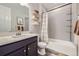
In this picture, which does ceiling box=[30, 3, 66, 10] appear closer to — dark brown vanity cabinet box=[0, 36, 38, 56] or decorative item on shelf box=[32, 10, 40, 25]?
decorative item on shelf box=[32, 10, 40, 25]

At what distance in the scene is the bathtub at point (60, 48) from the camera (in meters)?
1.54

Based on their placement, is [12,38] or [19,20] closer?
[12,38]

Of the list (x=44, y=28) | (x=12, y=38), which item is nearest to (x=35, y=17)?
(x=44, y=28)

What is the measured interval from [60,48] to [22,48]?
542mm

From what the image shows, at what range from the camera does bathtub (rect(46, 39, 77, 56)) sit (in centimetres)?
154

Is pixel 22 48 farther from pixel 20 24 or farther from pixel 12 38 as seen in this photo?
pixel 20 24

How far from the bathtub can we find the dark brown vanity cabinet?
213mm

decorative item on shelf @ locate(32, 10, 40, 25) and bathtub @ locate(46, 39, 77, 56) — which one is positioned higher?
decorative item on shelf @ locate(32, 10, 40, 25)

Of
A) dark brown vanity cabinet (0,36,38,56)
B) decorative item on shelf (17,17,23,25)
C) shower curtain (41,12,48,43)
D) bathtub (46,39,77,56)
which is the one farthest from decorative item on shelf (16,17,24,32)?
bathtub (46,39,77,56)

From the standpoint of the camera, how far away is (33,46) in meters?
1.63

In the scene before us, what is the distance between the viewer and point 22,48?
62.1 inches

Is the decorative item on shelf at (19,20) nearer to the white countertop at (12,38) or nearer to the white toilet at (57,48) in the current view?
the white countertop at (12,38)

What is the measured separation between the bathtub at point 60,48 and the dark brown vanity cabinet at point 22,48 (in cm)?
21

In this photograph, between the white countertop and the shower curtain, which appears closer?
the white countertop
